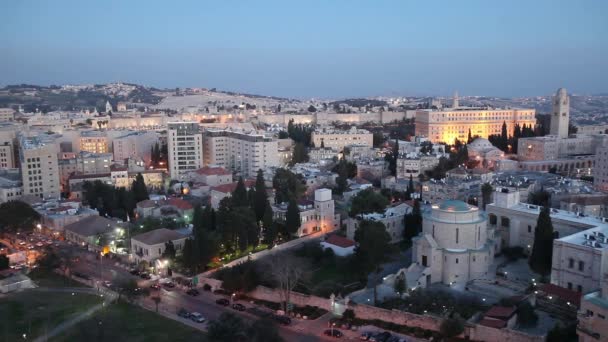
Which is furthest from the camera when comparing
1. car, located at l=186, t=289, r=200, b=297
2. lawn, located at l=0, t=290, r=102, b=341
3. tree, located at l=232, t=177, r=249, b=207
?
tree, located at l=232, t=177, r=249, b=207

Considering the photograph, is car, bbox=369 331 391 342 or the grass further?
the grass

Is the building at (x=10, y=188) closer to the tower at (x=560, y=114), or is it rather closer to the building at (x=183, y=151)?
the building at (x=183, y=151)

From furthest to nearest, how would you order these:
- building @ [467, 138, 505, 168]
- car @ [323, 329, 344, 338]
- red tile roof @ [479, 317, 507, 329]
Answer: building @ [467, 138, 505, 168]
car @ [323, 329, 344, 338]
red tile roof @ [479, 317, 507, 329]

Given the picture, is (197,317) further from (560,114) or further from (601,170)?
(560,114)

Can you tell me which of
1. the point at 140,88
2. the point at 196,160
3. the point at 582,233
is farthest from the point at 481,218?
the point at 140,88

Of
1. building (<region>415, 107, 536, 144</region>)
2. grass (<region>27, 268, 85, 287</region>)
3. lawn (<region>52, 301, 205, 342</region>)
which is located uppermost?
building (<region>415, 107, 536, 144</region>)

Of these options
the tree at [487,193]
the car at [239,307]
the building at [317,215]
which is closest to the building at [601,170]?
the tree at [487,193]

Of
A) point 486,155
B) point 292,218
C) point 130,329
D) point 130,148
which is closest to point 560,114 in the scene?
point 486,155

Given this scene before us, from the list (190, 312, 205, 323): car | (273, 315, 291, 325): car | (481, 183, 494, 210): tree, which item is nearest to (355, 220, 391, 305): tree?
(273, 315, 291, 325): car

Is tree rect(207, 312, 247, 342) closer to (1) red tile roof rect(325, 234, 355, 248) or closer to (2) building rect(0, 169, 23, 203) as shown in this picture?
(1) red tile roof rect(325, 234, 355, 248)
